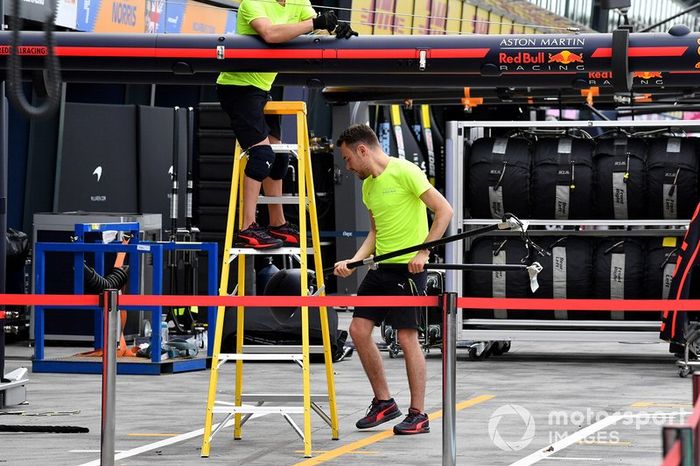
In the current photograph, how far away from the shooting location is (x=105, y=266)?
17.7 m

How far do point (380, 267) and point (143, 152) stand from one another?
11.6 meters

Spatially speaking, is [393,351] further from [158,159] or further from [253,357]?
[158,159]

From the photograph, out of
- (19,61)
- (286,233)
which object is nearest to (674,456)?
(19,61)

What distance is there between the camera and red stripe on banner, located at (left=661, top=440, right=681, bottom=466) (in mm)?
4062

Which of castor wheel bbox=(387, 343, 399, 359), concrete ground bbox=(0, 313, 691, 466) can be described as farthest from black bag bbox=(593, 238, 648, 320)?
castor wheel bbox=(387, 343, 399, 359)

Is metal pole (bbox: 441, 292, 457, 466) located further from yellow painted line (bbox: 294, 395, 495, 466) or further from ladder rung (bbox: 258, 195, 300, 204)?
ladder rung (bbox: 258, 195, 300, 204)

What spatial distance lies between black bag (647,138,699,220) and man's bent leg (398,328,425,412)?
5.52 meters

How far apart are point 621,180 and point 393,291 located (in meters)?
5.33

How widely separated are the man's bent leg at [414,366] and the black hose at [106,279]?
18.1 ft

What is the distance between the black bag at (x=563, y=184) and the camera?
1508 centimetres

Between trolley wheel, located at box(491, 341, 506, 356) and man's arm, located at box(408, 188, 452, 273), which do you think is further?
trolley wheel, located at box(491, 341, 506, 356)

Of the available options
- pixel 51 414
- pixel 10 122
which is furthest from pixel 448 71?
pixel 10 122

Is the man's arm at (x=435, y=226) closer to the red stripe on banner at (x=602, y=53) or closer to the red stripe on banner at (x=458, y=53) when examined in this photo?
the red stripe on banner at (x=458, y=53)

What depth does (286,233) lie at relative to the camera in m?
9.80
